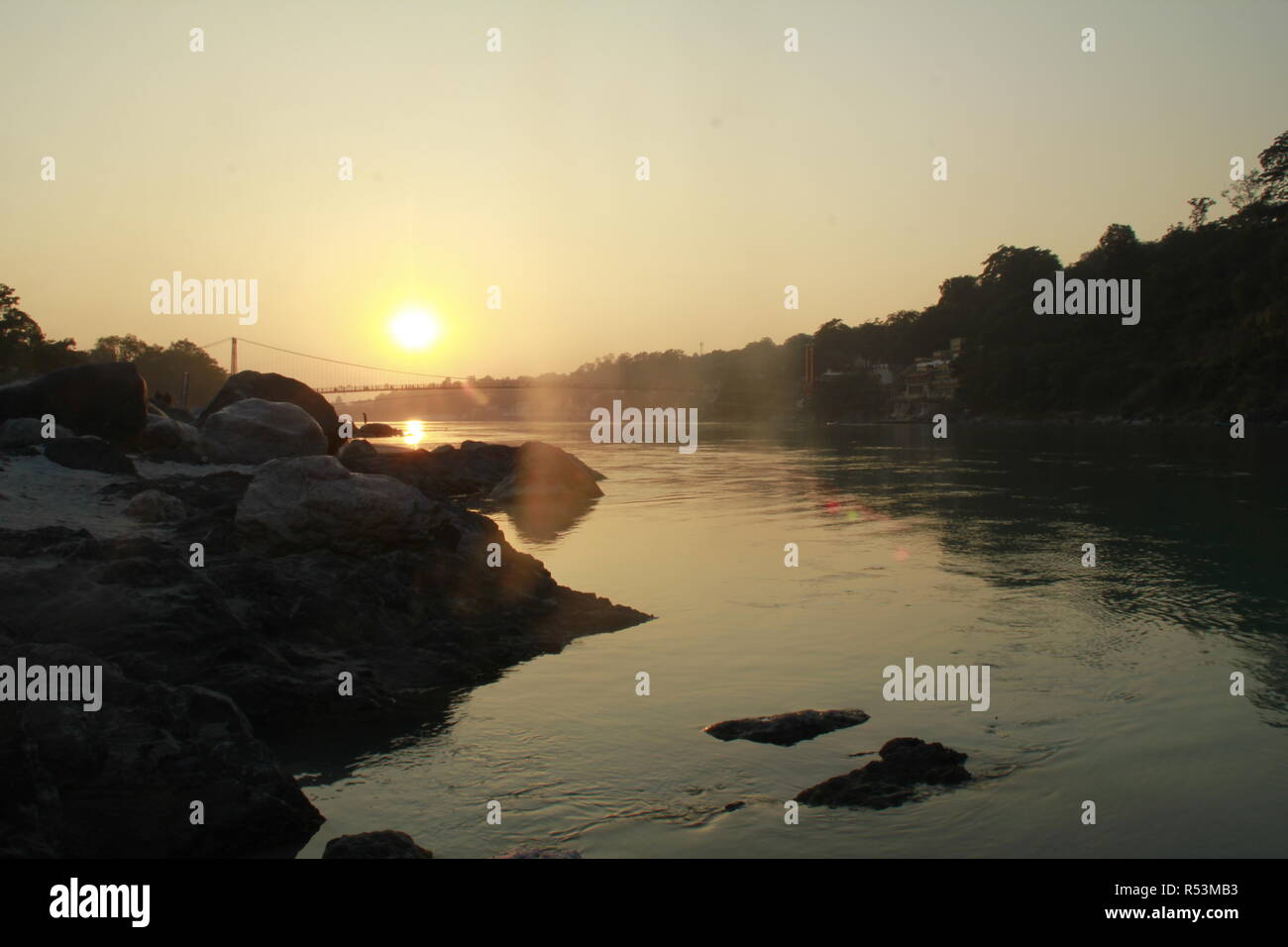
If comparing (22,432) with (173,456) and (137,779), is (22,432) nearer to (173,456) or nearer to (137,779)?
(173,456)

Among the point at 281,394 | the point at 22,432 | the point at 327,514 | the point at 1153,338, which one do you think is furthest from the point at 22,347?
the point at 1153,338

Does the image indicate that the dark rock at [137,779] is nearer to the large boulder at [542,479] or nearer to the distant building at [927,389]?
the large boulder at [542,479]

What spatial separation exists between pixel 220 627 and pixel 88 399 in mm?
15063

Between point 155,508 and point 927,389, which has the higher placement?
point 927,389

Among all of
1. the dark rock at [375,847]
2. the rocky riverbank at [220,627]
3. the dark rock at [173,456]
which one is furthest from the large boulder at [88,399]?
the dark rock at [375,847]

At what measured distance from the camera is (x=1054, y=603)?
1343cm

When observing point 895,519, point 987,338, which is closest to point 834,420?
point 987,338

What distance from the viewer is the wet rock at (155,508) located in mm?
14039

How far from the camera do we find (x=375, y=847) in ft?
18.2

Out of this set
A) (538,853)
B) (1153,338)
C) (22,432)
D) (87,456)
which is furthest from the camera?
(1153,338)

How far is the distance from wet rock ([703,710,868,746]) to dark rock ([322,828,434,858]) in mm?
3031
